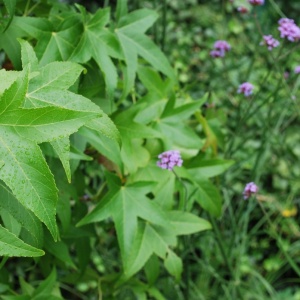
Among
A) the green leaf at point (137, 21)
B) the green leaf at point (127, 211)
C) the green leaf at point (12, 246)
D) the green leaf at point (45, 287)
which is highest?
the green leaf at point (137, 21)

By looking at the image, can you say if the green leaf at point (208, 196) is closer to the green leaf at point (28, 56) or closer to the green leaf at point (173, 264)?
the green leaf at point (173, 264)

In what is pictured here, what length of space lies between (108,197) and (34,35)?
1.45 ft

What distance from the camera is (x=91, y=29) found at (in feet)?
4.76

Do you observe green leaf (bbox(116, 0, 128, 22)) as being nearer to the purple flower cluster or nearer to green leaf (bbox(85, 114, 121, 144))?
green leaf (bbox(85, 114, 121, 144))

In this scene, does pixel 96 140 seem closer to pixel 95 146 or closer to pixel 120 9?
pixel 95 146

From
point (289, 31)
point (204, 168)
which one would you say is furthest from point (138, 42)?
point (289, 31)

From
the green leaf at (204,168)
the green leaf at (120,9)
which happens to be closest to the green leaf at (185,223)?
the green leaf at (204,168)

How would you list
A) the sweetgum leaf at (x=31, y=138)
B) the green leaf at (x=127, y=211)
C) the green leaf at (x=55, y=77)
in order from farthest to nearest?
the green leaf at (x=127, y=211)
the green leaf at (x=55, y=77)
the sweetgum leaf at (x=31, y=138)

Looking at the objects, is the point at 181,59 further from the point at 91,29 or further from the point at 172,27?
Answer: the point at 91,29

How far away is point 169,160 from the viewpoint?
59.7 inches

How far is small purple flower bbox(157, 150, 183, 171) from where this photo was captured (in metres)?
1.51

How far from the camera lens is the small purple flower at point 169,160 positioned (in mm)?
1506

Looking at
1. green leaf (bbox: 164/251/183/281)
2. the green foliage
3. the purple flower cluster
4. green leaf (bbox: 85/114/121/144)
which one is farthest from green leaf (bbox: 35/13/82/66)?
the purple flower cluster

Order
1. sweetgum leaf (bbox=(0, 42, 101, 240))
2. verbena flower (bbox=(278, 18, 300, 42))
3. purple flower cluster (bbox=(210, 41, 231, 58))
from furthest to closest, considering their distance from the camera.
Result: purple flower cluster (bbox=(210, 41, 231, 58)) < verbena flower (bbox=(278, 18, 300, 42)) < sweetgum leaf (bbox=(0, 42, 101, 240))
